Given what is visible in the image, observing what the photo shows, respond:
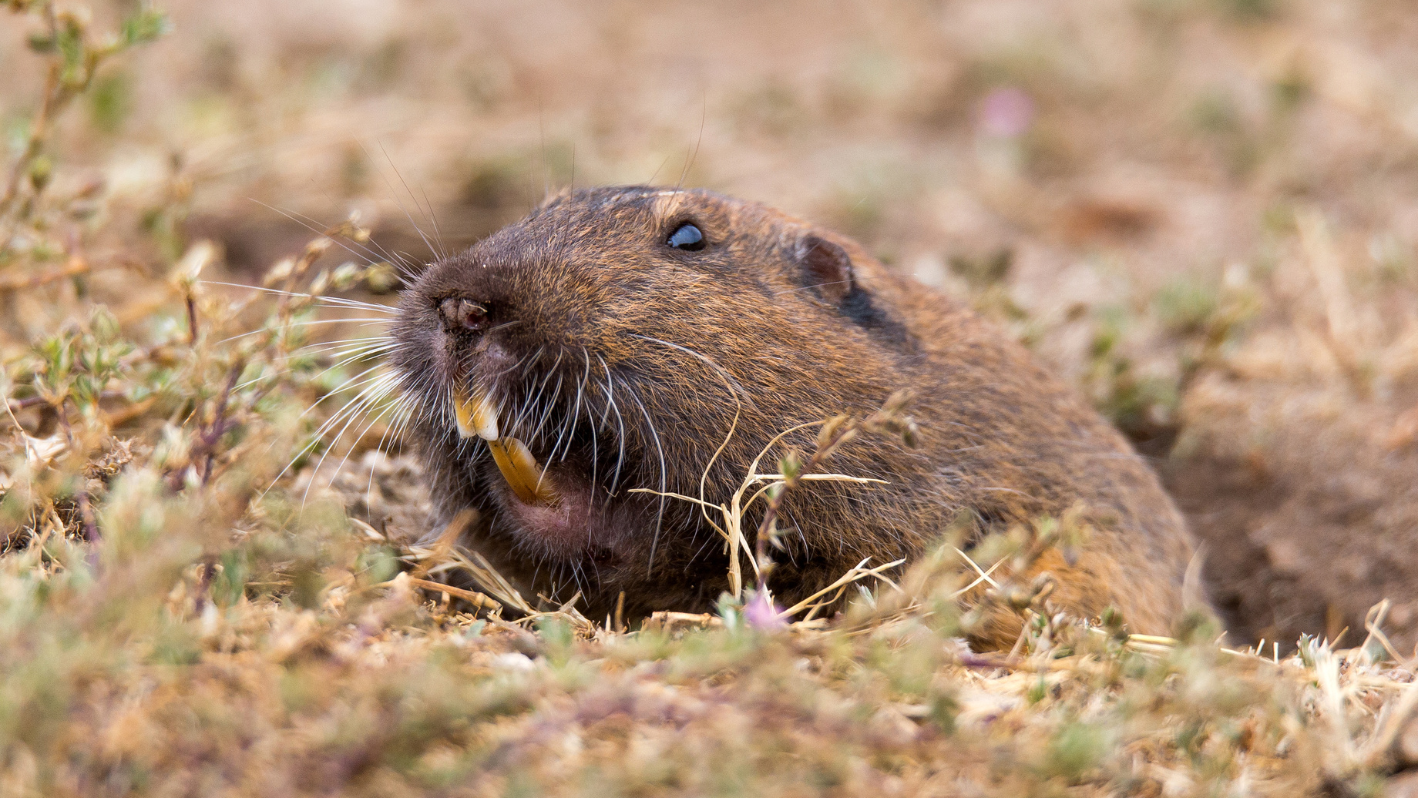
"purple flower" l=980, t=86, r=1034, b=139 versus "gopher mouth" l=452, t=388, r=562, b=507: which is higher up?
"purple flower" l=980, t=86, r=1034, b=139

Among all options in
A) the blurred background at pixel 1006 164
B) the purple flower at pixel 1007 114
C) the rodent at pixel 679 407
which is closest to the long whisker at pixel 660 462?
the rodent at pixel 679 407

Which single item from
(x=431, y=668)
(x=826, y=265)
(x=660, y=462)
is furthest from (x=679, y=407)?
(x=431, y=668)

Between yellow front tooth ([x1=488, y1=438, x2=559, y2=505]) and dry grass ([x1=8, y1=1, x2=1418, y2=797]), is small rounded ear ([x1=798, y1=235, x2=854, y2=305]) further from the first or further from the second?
yellow front tooth ([x1=488, y1=438, x2=559, y2=505])

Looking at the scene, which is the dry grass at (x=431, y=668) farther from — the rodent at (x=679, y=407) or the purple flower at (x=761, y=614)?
the rodent at (x=679, y=407)

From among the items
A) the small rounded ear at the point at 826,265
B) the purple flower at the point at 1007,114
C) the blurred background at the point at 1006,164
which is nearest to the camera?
the small rounded ear at the point at 826,265

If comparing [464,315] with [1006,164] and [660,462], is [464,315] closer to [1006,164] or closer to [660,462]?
[660,462]

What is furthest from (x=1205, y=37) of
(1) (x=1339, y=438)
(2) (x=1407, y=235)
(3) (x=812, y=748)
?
(3) (x=812, y=748)

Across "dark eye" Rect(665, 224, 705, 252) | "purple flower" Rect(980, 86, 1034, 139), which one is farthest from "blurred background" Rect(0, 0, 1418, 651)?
"dark eye" Rect(665, 224, 705, 252)

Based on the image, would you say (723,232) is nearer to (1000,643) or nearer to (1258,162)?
(1000,643)
